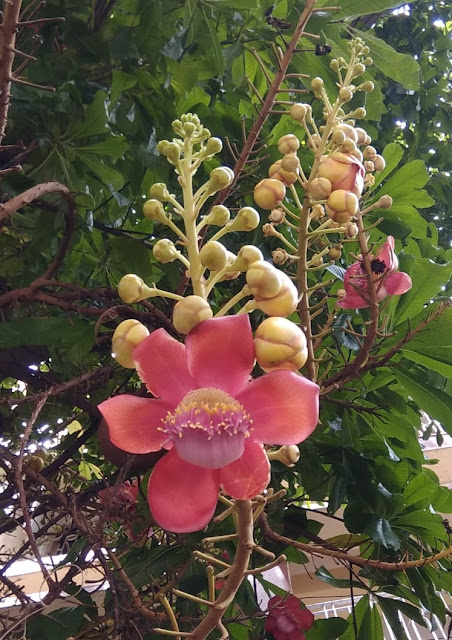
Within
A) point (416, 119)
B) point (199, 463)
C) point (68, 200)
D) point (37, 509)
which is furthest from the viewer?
point (416, 119)

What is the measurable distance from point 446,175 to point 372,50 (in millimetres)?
724

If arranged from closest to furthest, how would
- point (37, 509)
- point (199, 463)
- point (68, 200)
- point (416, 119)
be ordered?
point (199, 463)
point (68, 200)
point (37, 509)
point (416, 119)

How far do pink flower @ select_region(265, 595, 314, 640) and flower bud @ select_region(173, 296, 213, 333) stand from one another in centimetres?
56

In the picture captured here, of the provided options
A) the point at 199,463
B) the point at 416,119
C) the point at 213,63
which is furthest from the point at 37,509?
the point at 416,119

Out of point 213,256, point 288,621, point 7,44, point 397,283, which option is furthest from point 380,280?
point 288,621

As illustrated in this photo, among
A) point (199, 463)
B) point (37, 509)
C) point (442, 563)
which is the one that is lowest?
point (37, 509)

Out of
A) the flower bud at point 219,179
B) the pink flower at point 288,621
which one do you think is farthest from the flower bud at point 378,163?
the pink flower at point 288,621

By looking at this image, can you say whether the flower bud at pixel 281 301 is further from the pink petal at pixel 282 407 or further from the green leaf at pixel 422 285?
the green leaf at pixel 422 285

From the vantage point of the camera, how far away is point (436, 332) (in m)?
0.69

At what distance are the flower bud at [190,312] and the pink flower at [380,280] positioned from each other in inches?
9.6

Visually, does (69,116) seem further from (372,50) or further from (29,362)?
(372,50)

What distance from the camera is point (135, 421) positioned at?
350mm

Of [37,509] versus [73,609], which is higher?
[37,509]

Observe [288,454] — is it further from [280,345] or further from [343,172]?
[343,172]
